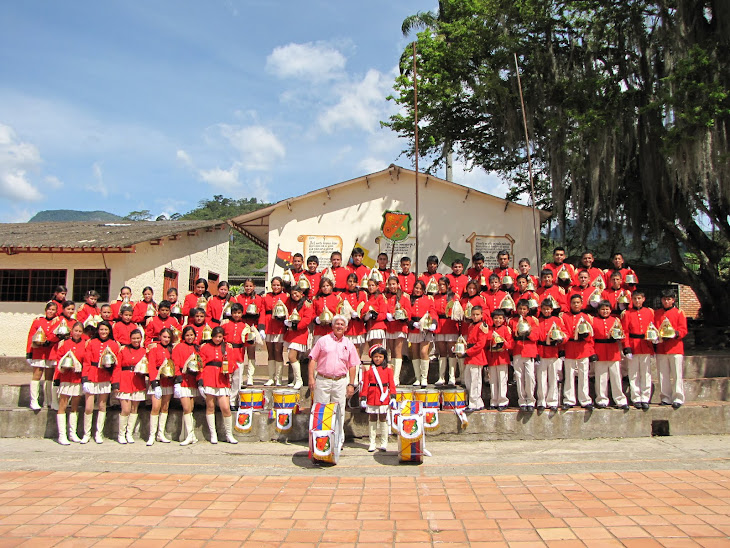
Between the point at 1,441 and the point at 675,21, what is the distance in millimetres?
16272

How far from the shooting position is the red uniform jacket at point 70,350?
8.12m

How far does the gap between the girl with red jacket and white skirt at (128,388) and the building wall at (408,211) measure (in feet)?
20.1

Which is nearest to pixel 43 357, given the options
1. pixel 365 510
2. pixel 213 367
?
pixel 213 367

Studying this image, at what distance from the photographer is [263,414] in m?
8.16

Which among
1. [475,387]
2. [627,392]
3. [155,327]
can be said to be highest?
[155,327]

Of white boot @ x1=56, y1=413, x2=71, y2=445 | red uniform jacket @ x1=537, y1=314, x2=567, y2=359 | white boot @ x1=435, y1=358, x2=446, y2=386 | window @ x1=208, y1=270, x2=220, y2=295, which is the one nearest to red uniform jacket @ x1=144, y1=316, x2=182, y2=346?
white boot @ x1=56, y1=413, x2=71, y2=445

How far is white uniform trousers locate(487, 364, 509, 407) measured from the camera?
8.38 meters

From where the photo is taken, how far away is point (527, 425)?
8188mm

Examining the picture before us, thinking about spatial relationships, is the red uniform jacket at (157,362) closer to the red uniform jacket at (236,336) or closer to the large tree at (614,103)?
the red uniform jacket at (236,336)

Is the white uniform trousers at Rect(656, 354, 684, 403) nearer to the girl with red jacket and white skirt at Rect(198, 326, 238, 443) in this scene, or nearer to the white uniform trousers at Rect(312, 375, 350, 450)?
the white uniform trousers at Rect(312, 375, 350, 450)

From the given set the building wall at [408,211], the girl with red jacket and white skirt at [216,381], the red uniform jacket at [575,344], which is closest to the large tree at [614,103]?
the building wall at [408,211]

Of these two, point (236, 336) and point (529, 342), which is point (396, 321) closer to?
point (529, 342)

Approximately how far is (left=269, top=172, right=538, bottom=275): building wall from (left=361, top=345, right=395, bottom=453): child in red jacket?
254 inches

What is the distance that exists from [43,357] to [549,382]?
26.1ft
